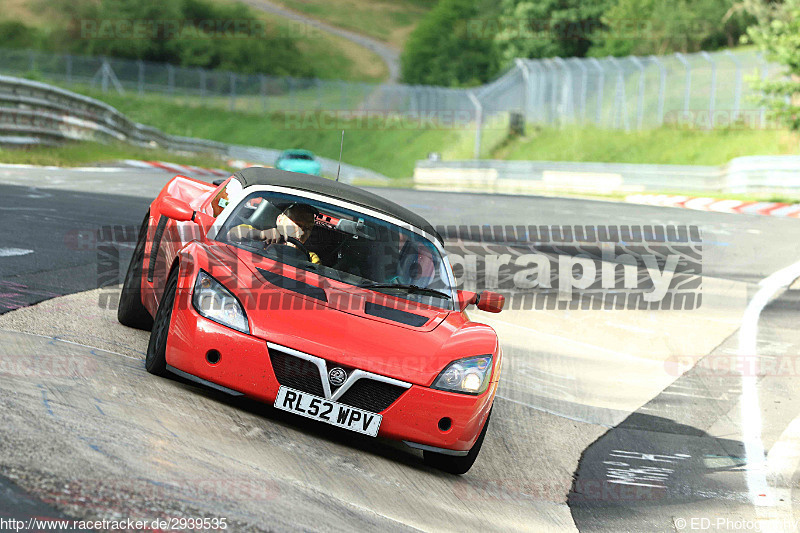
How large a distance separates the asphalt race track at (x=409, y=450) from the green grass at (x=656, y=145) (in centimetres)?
2766

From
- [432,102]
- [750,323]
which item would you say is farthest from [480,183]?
[750,323]

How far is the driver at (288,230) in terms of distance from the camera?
5.81 metres

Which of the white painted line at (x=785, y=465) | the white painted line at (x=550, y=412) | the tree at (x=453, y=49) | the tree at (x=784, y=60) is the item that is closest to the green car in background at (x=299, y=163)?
the tree at (x=784, y=60)

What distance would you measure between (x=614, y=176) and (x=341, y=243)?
26.1 metres

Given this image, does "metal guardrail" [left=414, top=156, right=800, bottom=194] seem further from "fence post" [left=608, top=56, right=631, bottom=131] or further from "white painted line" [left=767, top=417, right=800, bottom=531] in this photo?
"white painted line" [left=767, top=417, right=800, bottom=531]

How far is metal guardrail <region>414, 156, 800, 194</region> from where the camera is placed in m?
25.0

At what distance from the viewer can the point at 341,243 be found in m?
6.22

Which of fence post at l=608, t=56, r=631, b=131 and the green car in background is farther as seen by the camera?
fence post at l=608, t=56, r=631, b=131

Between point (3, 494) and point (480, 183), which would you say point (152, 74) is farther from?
point (3, 494)

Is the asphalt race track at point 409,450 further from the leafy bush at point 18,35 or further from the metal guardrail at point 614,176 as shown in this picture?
the leafy bush at point 18,35

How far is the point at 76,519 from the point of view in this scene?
115 inches

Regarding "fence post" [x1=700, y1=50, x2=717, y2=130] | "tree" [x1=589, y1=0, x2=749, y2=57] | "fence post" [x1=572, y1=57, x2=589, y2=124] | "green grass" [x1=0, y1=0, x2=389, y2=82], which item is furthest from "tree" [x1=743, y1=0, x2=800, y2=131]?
"green grass" [x1=0, y1=0, x2=389, y2=82]

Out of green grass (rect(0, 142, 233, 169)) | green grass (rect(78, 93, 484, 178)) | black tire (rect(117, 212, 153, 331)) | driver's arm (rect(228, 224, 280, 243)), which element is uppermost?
driver's arm (rect(228, 224, 280, 243))

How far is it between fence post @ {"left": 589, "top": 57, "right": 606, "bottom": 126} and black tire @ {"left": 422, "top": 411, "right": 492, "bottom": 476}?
33.6 meters
